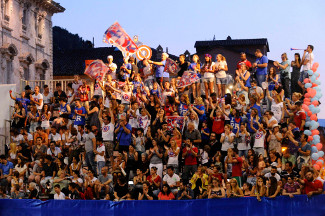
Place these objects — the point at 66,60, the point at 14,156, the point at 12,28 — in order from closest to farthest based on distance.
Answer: the point at 14,156, the point at 12,28, the point at 66,60

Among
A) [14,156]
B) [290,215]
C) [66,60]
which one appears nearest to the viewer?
[290,215]

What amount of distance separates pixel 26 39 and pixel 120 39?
1566 centimetres

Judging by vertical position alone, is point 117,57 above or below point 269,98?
above

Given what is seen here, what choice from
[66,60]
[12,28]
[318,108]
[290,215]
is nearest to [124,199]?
[290,215]

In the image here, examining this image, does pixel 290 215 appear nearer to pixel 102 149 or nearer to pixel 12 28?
pixel 102 149

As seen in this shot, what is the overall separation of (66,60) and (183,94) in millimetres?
36042

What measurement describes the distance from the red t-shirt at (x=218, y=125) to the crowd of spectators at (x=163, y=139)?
0.03 metres

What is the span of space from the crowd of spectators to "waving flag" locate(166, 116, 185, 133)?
0.06 m

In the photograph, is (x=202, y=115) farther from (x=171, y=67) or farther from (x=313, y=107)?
(x=313, y=107)

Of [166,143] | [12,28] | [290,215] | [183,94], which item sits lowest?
[290,215]

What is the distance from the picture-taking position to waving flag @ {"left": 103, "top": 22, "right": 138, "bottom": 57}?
1077 inches

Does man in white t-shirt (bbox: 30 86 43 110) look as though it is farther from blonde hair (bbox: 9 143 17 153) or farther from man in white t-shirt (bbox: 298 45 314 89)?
man in white t-shirt (bbox: 298 45 314 89)

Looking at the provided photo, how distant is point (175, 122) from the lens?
2372 centimetres

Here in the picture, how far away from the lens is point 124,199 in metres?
20.4
